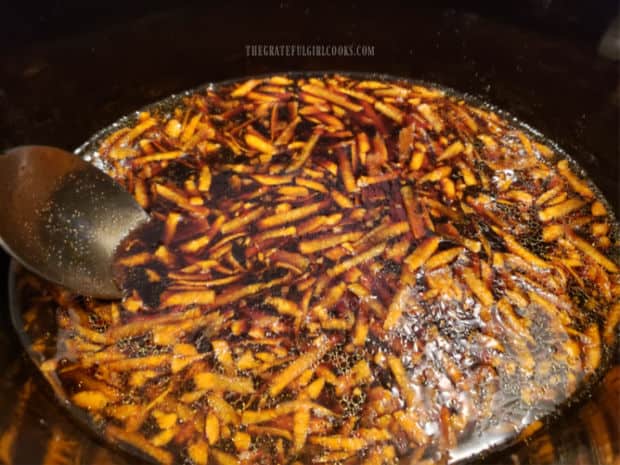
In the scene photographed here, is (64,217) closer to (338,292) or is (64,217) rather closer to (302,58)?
(338,292)

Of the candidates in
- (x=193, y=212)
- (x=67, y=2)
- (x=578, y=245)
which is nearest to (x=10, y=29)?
(x=67, y=2)

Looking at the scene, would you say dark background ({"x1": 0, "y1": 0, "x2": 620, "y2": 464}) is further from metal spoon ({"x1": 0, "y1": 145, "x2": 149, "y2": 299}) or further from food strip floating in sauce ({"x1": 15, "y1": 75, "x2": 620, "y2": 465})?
metal spoon ({"x1": 0, "y1": 145, "x2": 149, "y2": 299})

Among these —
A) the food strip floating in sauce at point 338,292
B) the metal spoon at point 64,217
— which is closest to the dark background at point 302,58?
the food strip floating in sauce at point 338,292

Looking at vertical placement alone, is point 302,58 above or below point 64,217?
above

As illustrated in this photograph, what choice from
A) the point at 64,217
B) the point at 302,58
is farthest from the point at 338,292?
the point at 302,58

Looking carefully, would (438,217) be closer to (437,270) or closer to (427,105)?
(437,270)

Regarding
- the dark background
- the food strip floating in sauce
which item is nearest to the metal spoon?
the food strip floating in sauce
